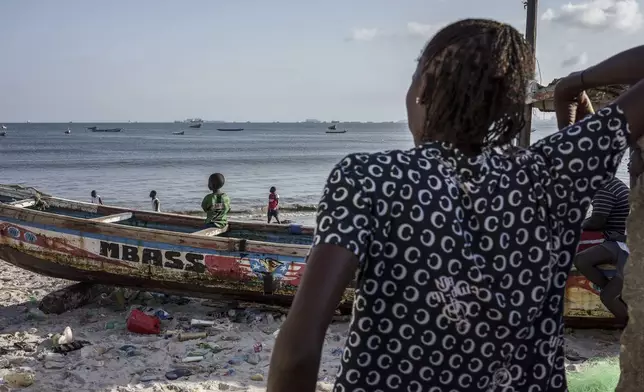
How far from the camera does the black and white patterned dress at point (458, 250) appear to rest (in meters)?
1.02

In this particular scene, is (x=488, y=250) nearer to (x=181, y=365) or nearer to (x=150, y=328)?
(x=181, y=365)

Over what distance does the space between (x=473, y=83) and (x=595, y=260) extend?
345cm

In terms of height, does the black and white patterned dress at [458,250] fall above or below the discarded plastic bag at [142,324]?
above

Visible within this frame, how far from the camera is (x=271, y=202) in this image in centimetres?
1463

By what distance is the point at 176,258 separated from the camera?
7426mm

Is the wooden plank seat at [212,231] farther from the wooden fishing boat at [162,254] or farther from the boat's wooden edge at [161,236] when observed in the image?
the boat's wooden edge at [161,236]

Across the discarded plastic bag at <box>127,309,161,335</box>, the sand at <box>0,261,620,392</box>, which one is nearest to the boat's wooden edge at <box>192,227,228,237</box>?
the sand at <box>0,261,620,392</box>

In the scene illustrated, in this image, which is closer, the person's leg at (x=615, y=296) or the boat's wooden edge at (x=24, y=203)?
the person's leg at (x=615, y=296)

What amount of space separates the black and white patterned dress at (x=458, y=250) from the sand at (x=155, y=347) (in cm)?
404

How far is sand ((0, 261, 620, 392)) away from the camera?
532 centimetres

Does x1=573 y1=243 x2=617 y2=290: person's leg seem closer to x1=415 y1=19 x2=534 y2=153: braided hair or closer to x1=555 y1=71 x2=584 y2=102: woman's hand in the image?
x1=555 y1=71 x2=584 y2=102: woman's hand

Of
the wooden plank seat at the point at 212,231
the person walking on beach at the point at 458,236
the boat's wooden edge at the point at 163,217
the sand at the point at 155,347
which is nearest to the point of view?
the person walking on beach at the point at 458,236

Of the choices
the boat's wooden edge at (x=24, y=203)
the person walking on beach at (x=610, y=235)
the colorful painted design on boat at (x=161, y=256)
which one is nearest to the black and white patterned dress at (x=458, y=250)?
the person walking on beach at (x=610, y=235)

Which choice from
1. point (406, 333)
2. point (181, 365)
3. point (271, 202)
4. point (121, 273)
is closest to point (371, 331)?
point (406, 333)
